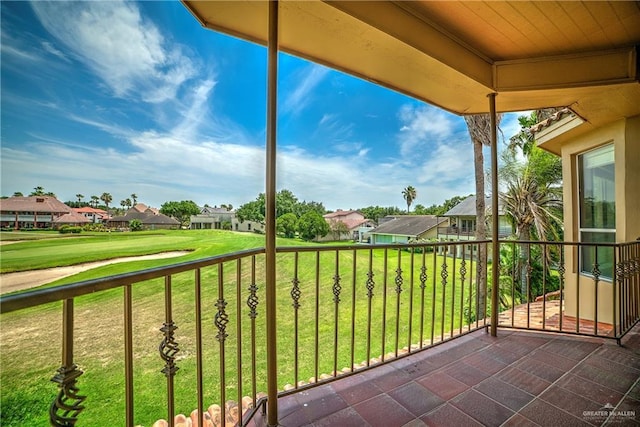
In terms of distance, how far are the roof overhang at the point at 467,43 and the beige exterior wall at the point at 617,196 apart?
84 cm

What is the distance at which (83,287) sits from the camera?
2.30 feet

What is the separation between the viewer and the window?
11.2ft

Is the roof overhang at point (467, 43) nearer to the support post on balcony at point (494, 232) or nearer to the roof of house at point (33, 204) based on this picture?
the support post on balcony at point (494, 232)

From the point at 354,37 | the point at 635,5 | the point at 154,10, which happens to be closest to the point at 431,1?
the point at 354,37

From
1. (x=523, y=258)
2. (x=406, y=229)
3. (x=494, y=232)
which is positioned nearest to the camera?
(x=494, y=232)

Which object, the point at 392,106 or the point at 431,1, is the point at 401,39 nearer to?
the point at 431,1

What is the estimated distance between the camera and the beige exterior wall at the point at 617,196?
3.04m

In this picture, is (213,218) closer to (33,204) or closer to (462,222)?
(33,204)

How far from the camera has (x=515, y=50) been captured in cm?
213

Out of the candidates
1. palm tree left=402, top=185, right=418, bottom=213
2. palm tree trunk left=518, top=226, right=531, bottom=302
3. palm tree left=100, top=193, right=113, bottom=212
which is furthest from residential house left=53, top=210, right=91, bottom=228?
palm tree left=402, top=185, right=418, bottom=213

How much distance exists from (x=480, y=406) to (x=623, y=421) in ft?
2.22

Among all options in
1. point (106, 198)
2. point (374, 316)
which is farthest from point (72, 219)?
point (374, 316)

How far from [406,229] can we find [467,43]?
16.7 metres

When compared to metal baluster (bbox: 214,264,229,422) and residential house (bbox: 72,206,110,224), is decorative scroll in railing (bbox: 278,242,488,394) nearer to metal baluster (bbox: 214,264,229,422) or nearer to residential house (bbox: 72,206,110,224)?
metal baluster (bbox: 214,264,229,422)
